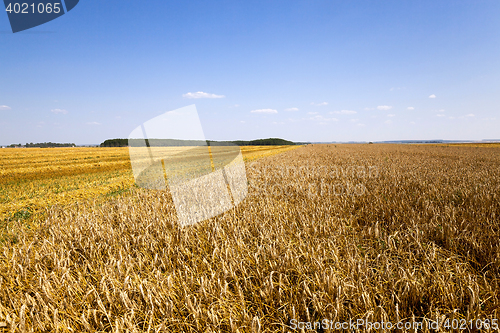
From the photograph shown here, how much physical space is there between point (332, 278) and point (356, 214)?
297 cm

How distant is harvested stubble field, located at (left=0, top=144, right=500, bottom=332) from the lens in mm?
2086

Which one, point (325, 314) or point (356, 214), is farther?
point (356, 214)

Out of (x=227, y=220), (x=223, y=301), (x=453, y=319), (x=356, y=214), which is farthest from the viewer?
(x=356, y=214)

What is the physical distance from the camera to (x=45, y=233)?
4.40 metres

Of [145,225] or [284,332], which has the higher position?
[145,225]

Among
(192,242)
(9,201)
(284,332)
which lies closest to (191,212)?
(192,242)

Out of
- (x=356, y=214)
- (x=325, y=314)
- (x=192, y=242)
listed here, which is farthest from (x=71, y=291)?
(x=356, y=214)

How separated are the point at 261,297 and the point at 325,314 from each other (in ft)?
2.18

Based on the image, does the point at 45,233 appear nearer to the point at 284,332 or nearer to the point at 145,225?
the point at 145,225

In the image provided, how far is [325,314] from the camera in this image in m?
2.04

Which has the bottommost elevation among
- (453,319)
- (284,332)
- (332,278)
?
(284,332)

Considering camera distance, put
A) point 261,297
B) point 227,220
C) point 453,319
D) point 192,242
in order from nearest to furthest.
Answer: point 453,319, point 261,297, point 192,242, point 227,220

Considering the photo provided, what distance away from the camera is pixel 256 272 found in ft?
8.93

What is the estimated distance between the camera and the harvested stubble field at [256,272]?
6.84 ft
